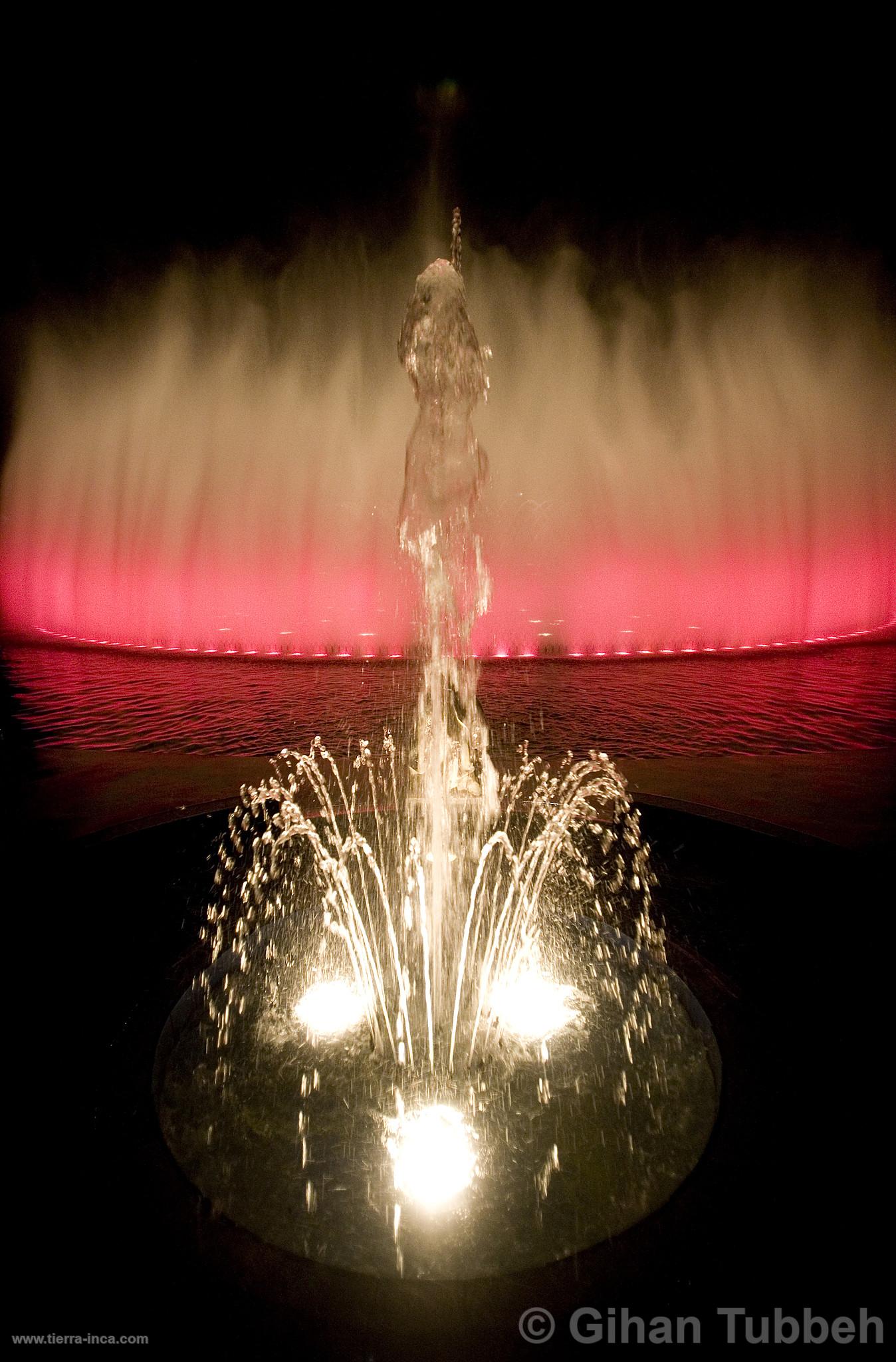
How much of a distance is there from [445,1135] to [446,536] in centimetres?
567

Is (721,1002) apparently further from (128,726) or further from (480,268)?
(480,268)

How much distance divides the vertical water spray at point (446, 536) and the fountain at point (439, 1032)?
5cm

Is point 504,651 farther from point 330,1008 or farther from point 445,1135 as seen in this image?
point 445,1135

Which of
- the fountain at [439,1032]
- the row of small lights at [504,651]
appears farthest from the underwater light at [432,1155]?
the row of small lights at [504,651]

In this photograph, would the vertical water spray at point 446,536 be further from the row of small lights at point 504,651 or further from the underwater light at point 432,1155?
the row of small lights at point 504,651

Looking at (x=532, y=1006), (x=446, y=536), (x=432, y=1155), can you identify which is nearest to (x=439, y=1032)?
(x=532, y=1006)

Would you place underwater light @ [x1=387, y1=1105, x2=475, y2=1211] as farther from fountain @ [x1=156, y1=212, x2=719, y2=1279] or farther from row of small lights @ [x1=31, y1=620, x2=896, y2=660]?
row of small lights @ [x1=31, y1=620, x2=896, y2=660]

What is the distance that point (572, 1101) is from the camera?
9.77 feet

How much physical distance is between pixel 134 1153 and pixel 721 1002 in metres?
2.85

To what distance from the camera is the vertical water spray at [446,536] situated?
606 cm

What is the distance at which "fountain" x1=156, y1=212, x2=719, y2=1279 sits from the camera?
8.14 ft

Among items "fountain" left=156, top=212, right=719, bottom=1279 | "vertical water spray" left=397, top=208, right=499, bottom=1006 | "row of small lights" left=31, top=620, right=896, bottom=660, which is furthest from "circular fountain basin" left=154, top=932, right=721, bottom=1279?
"row of small lights" left=31, top=620, right=896, bottom=660

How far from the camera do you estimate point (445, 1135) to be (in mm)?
2816

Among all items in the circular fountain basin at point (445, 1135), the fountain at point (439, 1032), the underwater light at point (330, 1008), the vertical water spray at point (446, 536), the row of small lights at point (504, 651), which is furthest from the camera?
the row of small lights at point (504, 651)
